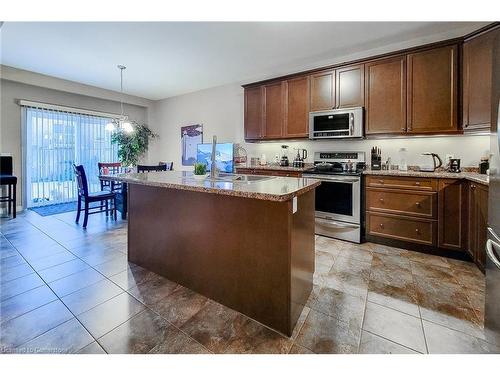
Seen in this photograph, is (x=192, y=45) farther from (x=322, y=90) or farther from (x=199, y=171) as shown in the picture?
(x=199, y=171)

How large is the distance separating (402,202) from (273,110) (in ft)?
7.97

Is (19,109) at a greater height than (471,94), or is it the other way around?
(19,109)

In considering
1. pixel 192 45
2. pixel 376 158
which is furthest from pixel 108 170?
pixel 376 158

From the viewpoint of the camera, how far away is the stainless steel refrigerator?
1.26 metres

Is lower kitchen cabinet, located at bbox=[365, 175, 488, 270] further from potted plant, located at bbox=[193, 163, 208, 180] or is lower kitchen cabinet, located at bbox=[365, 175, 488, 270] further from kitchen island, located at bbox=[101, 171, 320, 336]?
potted plant, located at bbox=[193, 163, 208, 180]

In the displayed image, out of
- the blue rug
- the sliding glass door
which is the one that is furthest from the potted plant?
the sliding glass door

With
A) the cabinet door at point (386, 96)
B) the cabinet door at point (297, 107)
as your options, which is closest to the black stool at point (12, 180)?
the cabinet door at point (297, 107)

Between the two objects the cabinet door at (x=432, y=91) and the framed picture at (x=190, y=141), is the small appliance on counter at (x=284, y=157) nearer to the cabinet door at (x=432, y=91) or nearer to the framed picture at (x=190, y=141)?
the cabinet door at (x=432, y=91)

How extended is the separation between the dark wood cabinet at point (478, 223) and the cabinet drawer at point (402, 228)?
33cm

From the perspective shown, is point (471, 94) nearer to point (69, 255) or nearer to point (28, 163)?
point (69, 255)
